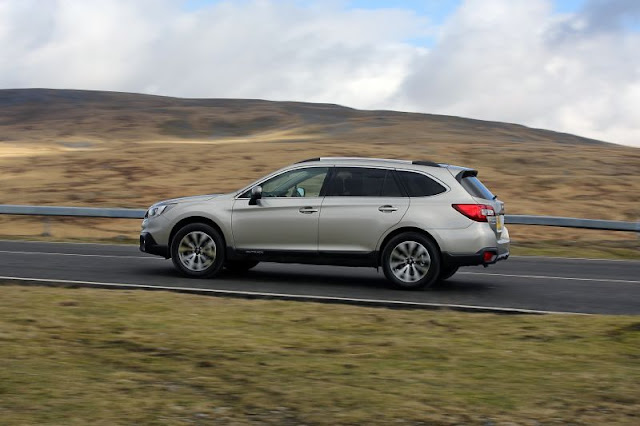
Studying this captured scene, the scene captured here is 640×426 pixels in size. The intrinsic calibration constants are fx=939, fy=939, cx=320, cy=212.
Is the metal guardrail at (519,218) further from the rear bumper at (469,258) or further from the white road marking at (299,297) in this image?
the white road marking at (299,297)

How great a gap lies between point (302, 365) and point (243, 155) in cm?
3261

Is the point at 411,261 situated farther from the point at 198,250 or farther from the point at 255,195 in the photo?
the point at 198,250

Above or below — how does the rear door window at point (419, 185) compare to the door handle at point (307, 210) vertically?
above

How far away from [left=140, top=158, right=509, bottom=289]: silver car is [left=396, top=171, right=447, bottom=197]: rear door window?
0.01 m

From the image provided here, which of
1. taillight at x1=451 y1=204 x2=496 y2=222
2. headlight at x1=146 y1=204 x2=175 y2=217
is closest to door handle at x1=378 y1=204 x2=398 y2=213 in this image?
taillight at x1=451 y1=204 x2=496 y2=222

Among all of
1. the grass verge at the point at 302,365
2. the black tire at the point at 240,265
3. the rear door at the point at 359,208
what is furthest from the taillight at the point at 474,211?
the black tire at the point at 240,265

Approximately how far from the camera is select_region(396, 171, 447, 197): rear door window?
11.8 meters

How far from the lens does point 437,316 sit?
9328 millimetres

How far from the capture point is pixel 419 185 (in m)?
11.8

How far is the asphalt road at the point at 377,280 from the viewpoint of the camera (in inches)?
433

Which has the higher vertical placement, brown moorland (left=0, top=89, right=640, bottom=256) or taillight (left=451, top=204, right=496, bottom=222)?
brown moorland (left=0, top=89, right=640, bottom=256)

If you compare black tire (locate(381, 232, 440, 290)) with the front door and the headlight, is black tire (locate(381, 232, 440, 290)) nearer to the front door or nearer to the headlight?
the front door

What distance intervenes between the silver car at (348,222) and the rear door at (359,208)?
0.01 meters

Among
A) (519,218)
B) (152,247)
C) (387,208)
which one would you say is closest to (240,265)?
(152,247)
